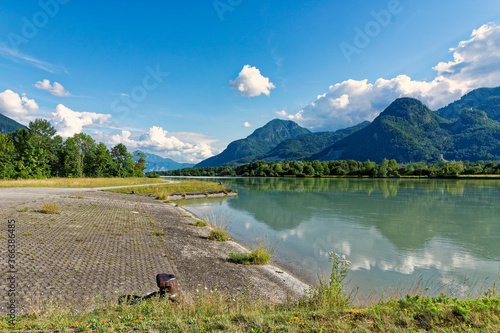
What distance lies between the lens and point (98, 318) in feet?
16.4

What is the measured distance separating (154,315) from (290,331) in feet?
9.82

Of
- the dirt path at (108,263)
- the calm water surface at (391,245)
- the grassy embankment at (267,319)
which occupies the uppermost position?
the grassy embankment at (267,319)

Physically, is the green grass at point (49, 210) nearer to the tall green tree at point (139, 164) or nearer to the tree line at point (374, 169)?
the tall green tree at point (139, 164)

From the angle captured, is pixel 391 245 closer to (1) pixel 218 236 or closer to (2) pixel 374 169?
(1) pixel 218 236

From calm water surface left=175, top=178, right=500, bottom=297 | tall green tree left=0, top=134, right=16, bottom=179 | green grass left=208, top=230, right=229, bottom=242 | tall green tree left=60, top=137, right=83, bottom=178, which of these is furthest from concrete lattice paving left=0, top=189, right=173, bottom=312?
tall green tree left=60, top=137, right=83, bottom=178

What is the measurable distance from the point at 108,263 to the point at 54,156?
8398 cm

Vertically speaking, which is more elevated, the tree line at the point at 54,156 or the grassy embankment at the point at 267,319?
the tree line at the point at 54,156

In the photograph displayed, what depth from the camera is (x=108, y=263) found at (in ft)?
30.2

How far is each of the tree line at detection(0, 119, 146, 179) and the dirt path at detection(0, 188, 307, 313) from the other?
61103mm

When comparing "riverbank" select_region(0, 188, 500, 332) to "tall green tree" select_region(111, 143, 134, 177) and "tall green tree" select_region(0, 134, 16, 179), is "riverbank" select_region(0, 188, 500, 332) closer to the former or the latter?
"tall green tree" select_region(0, 134, 16, 179)

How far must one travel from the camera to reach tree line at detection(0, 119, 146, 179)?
60219mm

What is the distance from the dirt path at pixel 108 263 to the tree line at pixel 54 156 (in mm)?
61103

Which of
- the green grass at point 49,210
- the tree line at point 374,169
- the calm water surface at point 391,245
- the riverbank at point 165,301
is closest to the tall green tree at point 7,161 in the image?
the green grass at point 49,210

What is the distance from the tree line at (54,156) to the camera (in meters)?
60.2
